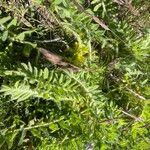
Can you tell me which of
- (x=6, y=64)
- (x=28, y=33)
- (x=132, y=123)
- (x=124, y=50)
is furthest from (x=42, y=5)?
(x=132, y=123)

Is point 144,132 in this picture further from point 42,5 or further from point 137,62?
point 42,5

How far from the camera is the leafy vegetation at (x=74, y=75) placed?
1.96m

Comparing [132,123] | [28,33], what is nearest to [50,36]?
[28,33]

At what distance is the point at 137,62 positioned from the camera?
2109 mm

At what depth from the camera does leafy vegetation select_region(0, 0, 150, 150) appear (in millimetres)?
1956

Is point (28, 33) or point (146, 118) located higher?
point (28, 33)

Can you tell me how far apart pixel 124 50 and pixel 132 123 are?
36cm

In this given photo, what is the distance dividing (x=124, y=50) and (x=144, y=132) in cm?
41

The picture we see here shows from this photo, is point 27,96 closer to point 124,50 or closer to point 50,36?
point 50,36

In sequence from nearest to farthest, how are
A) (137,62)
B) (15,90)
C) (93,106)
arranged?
1. (15,90)
2. (93,106)
3. (137,62)

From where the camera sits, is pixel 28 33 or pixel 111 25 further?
pixel 111 25

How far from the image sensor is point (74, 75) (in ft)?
6.41

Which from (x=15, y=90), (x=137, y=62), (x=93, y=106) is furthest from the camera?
(x=137, y=62)

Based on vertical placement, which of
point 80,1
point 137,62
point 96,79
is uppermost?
point 80,1
